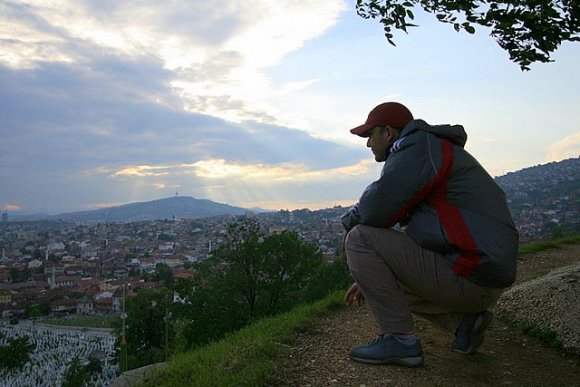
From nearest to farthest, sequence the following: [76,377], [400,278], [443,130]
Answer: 1. [443,130]
2. [400,278]
3. [76,377]

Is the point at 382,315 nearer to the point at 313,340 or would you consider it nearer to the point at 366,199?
the point at 366,199

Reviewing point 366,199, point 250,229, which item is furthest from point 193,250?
point 366,199

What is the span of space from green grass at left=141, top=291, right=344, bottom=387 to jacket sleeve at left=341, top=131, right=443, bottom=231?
4.28 feet

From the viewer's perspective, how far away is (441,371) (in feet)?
10.5

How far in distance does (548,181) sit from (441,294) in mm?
55223

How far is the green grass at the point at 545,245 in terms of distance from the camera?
9094mm

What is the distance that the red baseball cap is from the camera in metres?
3.17

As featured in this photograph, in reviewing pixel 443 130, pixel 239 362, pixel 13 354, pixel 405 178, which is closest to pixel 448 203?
pixel 405 178

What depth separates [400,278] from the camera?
3.11m

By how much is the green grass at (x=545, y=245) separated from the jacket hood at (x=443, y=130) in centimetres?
660

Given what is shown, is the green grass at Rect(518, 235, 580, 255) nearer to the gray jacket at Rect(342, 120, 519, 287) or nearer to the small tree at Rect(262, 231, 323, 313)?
A: the gray jacket at Rect(342, 120, 519, 287)

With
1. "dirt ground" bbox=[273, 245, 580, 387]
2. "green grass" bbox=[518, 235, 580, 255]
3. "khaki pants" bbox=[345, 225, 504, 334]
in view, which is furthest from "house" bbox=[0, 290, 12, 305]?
"khaki pants" bbox=[345, 225, 504, 334]

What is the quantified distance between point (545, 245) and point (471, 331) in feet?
23.7

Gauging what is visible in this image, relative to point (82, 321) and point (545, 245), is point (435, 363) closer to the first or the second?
point (545, 245)
